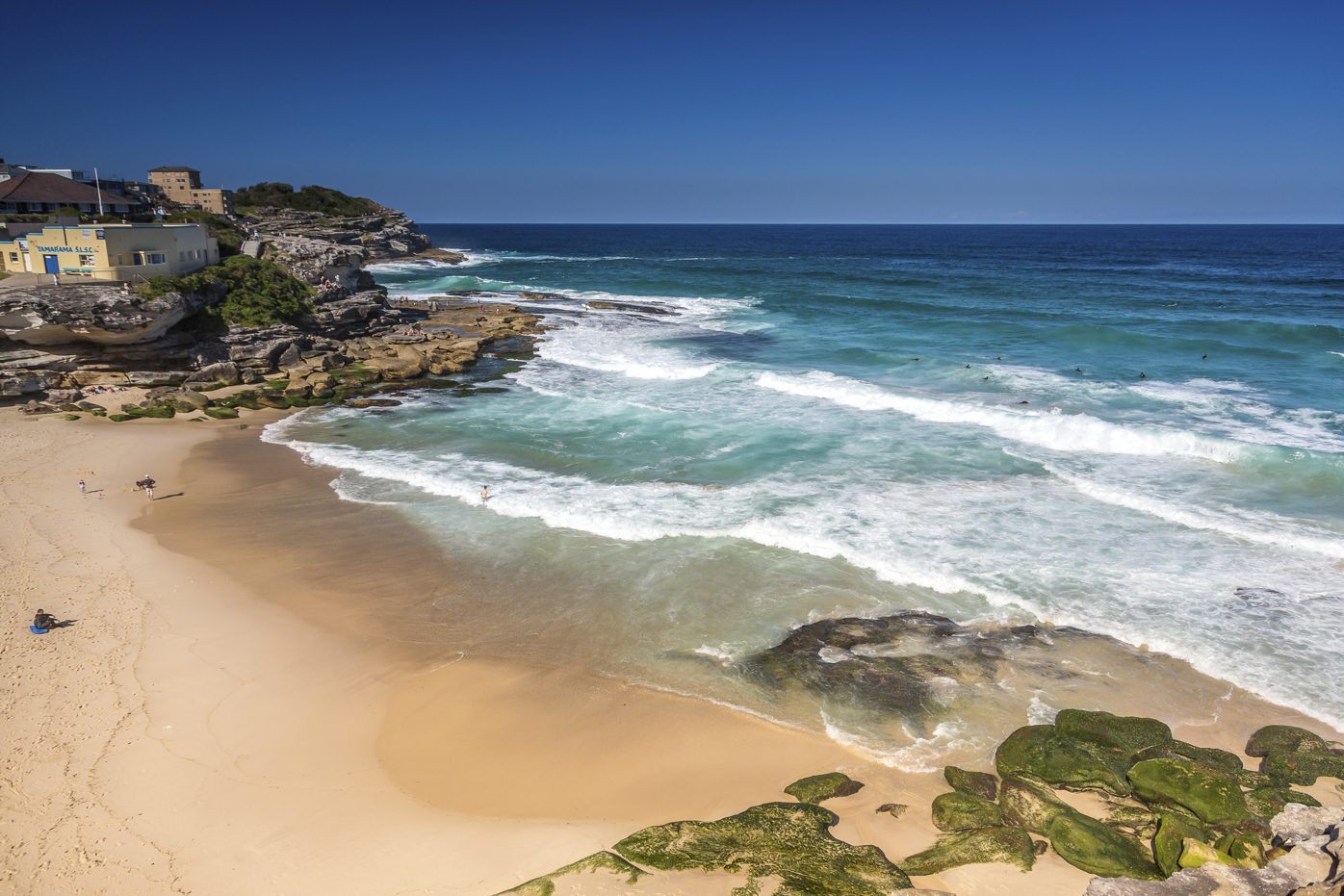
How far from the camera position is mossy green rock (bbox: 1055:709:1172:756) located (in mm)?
9680

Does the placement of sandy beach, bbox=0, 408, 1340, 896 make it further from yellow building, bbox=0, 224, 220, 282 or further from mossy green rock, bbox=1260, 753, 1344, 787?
yellow building, bbox=0, 224, 220, 282

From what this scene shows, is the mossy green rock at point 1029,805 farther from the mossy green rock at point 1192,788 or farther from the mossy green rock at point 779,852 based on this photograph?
the mossy green rock at point 779,852

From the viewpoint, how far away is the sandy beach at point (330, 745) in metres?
8.14

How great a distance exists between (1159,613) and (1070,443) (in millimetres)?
9670

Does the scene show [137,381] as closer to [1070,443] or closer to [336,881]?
[336,881]

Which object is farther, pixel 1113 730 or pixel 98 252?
pixel 98 252

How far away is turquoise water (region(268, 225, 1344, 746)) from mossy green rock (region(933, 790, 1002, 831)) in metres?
2.36

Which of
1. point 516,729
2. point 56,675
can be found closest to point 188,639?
point 56,675

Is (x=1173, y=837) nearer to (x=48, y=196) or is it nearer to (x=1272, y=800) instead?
(x=1272, y=800)

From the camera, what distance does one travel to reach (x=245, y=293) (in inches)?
1312

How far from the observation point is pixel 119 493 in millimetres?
18031

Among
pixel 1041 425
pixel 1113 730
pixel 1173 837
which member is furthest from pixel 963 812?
pixel 1041 425

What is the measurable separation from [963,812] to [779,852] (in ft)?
8.11

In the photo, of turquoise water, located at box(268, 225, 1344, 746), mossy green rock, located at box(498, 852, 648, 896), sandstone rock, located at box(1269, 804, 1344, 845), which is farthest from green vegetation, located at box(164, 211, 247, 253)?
sandstone rock, located at box(1269, 804, 1344, 845)
